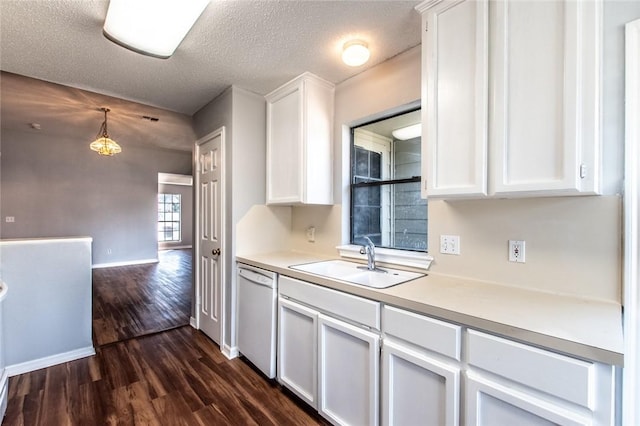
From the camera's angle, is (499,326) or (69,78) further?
(69,78)

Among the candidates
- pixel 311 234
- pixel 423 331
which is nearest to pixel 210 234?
pixel 311 234

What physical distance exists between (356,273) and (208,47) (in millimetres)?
1876

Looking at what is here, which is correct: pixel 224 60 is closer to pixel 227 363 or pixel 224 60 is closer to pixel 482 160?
pixel 482 160

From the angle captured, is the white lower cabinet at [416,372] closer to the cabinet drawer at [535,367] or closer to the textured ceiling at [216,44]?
the cabinet drawer at [535,367]

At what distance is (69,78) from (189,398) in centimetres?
269

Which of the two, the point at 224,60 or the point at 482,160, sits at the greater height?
the point at 224,60

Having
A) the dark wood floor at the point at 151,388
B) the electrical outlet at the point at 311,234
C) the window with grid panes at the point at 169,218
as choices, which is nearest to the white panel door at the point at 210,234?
the dark wood floor at the point at 151,388

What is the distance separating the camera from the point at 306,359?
1927 mm

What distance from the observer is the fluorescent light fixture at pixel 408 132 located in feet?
7.03

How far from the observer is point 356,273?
2.10 m

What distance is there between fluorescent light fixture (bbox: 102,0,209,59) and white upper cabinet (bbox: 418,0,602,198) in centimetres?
129

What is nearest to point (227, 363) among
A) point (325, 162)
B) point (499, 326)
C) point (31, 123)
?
point (325, 162)

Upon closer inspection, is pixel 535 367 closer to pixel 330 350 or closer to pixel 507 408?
pixel 507 408

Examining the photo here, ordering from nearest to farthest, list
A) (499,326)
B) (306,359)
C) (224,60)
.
Answer: (499,326), (306,359), (224,60)
